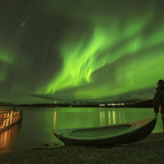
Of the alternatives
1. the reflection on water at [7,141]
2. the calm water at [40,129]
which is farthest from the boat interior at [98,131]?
the reflection on water at [7,141]

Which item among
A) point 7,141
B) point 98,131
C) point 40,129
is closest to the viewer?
point 98,131

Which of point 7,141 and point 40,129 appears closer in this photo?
point 7,141

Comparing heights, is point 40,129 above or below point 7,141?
below

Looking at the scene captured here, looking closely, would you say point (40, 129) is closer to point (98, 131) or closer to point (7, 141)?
point (7, 141)

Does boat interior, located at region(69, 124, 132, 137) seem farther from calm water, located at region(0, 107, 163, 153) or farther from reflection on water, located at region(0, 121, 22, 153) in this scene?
reflection on water, located at region(0, 121, 22, 153)

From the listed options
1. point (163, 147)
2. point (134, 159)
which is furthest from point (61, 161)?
point (163, 147)

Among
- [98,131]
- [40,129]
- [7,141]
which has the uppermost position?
[98,131]

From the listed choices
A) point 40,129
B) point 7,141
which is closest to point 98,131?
point 7,141

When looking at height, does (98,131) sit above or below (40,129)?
above

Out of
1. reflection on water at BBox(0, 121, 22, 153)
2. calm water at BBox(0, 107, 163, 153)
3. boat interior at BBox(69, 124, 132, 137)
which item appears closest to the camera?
boat interior at BBox(69, 124, 132, 137)

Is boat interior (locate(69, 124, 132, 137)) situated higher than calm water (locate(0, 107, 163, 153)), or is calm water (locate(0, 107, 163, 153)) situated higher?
boat interior (locate(69, 124, 132, 137))

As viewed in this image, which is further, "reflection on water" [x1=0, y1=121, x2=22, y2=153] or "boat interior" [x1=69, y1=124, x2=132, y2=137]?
"reflection on water" [x1=0, y1=121, x2=22, y2=153]

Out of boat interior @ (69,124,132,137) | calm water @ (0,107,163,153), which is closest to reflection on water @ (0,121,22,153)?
calm water @ (0,107,163,153)

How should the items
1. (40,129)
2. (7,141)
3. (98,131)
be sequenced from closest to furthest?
(98,131)
(7,141)
(40,129)
